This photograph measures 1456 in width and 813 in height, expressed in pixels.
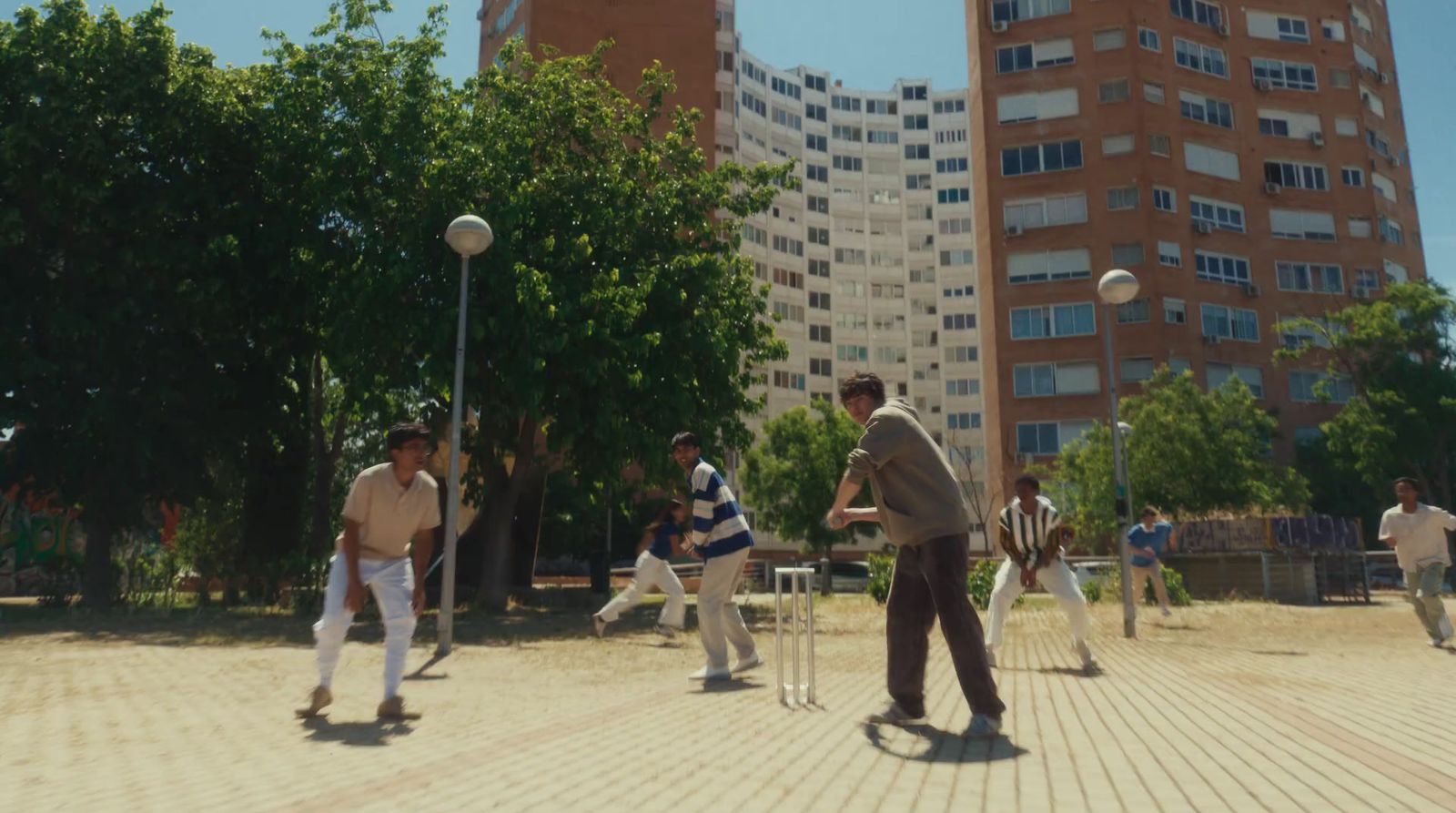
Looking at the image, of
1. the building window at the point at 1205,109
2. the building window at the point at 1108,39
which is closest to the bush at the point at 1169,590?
the building window at the point at 1205,109

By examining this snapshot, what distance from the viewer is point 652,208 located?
22234 millimetres

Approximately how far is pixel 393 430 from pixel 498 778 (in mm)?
2731

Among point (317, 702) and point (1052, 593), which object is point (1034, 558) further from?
point (317, 702)

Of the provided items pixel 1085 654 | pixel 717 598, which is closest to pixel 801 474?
pixel 1085 654

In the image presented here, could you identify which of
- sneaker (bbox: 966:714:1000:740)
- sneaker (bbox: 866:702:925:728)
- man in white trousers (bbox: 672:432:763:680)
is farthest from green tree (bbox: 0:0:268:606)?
sneaker (bbox: 966:714:1000:740)

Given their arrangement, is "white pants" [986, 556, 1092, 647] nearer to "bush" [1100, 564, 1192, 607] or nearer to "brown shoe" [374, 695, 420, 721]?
"brown shoe" [374, 695, 420, 721]

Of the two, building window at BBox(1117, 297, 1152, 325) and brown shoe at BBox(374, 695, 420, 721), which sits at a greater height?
building window at BBox(1117, 297, 1152, 325)

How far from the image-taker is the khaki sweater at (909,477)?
19.4 ft

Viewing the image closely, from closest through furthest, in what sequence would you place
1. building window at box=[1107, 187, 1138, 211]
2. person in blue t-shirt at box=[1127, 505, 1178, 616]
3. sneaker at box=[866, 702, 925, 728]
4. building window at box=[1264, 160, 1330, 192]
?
sneaker at box=[866, 702, 925, 728] < person in blue t-shirt at box=[1127, 505, 1178, 616] < building window at box=[1107, 187, 1138, 211] < building window at box=[1264, 160, 1330, 192]

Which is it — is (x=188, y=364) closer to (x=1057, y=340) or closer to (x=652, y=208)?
(x=652, y=208)

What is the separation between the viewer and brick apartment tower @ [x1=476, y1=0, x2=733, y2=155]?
5775cm

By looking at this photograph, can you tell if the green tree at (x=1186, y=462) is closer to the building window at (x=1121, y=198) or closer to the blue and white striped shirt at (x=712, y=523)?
the building window at (x=1121, y=198)

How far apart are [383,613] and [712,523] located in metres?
2.77

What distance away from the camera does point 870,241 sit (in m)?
94.4
